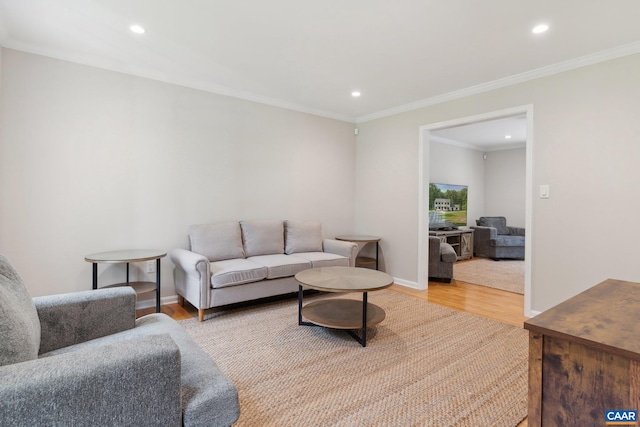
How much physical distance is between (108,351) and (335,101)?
3.89 m

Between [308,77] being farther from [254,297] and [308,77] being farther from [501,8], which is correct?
[254,297]

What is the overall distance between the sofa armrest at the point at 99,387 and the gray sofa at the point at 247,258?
1.93 metres

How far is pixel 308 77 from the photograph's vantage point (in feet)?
11.4

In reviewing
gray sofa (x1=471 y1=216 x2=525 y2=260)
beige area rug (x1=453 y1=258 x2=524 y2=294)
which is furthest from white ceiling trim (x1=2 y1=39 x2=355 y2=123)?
gray sofa (x1=471 y1=216 x2=525 y2=260)

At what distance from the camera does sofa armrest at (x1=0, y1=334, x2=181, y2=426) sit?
89 cm

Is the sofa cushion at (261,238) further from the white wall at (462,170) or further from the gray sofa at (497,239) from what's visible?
the gray sofa at (497,239)

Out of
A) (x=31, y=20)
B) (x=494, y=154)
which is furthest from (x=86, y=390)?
(x=494, y=154)

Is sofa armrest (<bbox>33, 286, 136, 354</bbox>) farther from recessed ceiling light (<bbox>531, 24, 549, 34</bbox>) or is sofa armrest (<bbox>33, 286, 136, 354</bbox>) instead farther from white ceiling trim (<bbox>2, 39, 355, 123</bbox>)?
recessed ceiling light (<bbox>531, 24, 549, 34</bbox>)

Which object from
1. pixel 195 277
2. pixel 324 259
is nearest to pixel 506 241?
pixel 324 259

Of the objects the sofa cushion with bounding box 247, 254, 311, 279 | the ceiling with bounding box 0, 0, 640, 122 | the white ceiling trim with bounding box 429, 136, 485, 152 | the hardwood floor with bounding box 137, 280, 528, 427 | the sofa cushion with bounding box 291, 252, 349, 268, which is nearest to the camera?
the ceiling with bounding box 0, 0, 640, 122

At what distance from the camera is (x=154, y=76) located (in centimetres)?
337

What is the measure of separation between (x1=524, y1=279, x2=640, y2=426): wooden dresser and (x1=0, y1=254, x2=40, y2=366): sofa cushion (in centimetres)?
172

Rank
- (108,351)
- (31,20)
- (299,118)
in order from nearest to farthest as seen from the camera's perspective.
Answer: (108,351)
(31,20)
(299,118)

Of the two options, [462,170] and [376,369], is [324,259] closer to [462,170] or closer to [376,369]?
[376,369]
